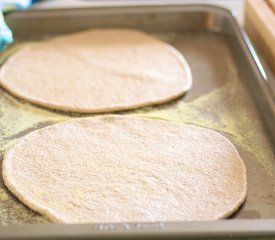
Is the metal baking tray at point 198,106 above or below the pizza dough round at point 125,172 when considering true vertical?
above

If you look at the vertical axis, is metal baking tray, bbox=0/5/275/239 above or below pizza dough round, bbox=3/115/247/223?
above

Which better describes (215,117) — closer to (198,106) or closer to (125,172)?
(198,106)

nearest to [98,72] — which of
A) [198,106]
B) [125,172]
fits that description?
[198,106]

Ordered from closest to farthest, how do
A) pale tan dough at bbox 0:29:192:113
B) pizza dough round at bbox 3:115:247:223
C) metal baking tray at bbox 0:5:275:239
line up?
1. metal baking tray at bbox 0:5:275:239
2. pizza dough round at bbox 3:115:247:223
3. pale tan dough at bbox 0:29:192:113

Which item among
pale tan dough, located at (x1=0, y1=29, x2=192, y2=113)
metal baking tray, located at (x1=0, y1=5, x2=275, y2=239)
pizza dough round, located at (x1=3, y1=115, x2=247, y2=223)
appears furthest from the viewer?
pale tan dough, located at (x1=0, y1=29, x2=192, y2=113)

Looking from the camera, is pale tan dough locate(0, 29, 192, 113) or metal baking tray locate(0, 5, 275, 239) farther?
pale tan dough locate(0, 29, 192, 113)
